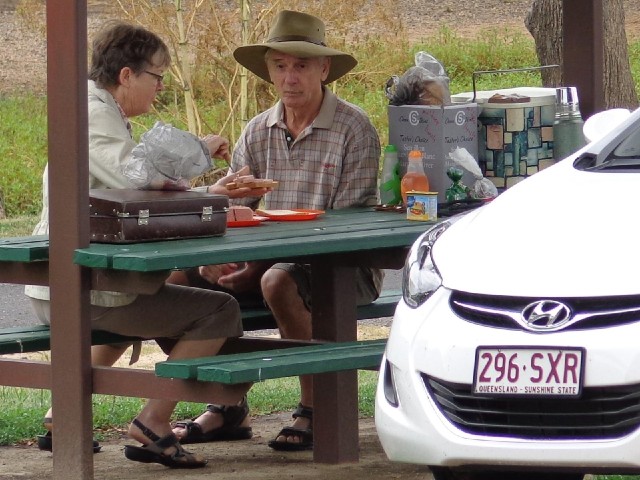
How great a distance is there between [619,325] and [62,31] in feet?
7.13

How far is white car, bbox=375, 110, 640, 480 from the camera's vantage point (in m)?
3.68

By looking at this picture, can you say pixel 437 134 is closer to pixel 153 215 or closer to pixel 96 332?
pixel 153 215

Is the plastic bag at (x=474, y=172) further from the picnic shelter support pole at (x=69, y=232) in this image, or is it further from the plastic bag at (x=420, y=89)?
the picnic shelter support pole at (x=69, y=232)

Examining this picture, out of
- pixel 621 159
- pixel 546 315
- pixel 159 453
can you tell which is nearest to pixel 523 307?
pixel 546 315

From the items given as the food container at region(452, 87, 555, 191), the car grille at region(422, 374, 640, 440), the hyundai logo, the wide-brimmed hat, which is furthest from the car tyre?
the wide-brimmed hat

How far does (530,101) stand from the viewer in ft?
19.8

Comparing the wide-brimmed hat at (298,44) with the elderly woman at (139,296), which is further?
the wide-brimmed hat at (298,44)

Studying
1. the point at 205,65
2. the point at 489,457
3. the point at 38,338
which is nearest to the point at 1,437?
the point at 38,338

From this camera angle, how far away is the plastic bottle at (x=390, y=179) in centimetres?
584

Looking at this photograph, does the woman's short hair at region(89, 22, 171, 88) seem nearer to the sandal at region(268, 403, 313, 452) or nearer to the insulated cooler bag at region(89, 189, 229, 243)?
the insulated cooler bag at region(89, 189, 229, 243)

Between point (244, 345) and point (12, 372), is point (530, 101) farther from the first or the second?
point (12, 372)

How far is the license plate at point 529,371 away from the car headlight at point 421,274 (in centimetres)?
37

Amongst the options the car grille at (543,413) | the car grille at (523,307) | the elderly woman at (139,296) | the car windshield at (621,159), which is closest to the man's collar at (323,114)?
the elderly woman at (139,296)

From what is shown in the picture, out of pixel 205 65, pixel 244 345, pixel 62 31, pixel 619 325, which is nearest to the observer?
pixel 619 325
